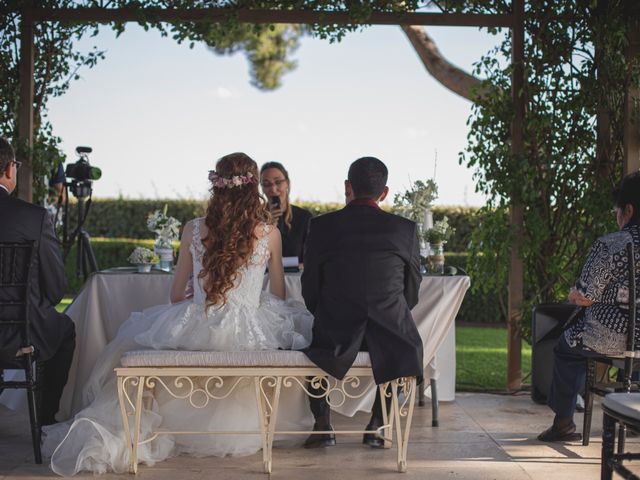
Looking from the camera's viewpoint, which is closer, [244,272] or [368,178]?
[368,178]

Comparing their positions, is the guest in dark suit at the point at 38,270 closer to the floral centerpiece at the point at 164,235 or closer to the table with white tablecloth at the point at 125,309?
the table with white tablecloth at the point at 125,309

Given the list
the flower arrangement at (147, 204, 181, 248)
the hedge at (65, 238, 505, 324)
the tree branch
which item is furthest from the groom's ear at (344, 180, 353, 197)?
the hedge at (65, 238, 505, 324)

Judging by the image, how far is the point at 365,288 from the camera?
149 inches

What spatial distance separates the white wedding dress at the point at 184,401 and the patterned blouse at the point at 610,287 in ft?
4.21

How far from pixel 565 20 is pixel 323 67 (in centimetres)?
880

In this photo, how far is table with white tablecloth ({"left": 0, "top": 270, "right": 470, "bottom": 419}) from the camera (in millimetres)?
4668

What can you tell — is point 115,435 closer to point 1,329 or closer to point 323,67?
point 1,329

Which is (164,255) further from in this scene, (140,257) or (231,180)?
(231,180)

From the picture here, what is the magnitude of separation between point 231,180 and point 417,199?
1.61m

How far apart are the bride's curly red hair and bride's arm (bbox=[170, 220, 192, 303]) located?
4.8 inches

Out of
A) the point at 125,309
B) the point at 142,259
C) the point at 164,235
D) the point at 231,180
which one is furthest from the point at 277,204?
the point at 231,180

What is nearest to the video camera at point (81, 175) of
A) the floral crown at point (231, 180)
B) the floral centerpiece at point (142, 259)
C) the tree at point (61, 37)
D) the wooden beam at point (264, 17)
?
the tree at point (61, 37)

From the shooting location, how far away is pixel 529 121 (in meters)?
5.95

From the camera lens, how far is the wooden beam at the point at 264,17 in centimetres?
588
